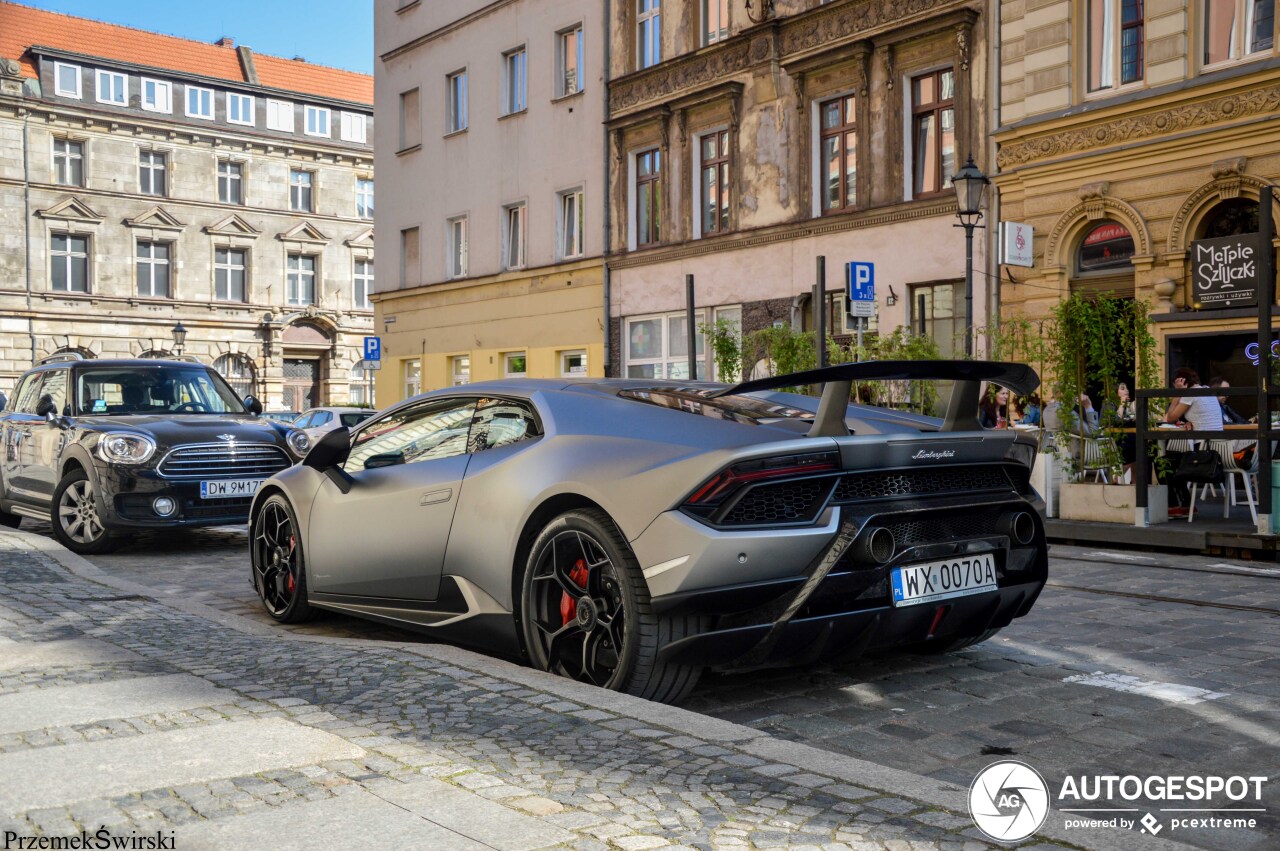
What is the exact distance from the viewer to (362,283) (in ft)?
197

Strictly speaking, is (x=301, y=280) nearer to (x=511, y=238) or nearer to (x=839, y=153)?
(x=511, y=238)

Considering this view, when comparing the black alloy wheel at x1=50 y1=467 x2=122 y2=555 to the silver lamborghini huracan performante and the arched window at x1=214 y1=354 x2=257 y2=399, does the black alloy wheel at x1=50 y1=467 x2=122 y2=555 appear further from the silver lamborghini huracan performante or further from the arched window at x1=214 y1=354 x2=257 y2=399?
the arched window at x1=214 y1=354 x2=257 y2=399

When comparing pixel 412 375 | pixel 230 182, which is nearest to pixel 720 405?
pixel 412 375

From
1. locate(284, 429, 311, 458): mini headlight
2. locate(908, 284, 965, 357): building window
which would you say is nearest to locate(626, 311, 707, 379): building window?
locate(908, 284, 965, 357): building window

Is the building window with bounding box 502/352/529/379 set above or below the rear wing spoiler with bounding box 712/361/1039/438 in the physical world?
above

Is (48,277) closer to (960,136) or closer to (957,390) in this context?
(960,136)

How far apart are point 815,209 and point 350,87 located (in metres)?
43.4

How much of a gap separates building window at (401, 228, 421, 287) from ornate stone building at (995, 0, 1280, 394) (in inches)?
751

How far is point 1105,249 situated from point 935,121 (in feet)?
13.1

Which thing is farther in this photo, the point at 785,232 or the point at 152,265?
the point at 152,265

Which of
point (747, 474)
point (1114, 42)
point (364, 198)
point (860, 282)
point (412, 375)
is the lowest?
point (747, 474)

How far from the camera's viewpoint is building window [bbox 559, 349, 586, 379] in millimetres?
29188

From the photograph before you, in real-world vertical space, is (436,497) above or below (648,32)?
below

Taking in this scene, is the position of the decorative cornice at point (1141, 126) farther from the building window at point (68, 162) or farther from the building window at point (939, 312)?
the building window at point (68, 162)
